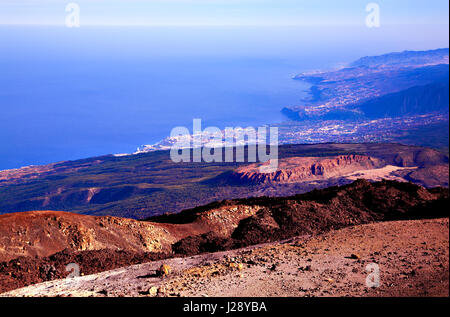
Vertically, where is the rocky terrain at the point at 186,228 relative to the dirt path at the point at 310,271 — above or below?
below

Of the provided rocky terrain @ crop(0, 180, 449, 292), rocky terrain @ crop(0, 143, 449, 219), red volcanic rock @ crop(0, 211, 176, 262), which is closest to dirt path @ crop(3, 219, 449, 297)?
rocky terrain @ crop(0, 180, 449, 292)

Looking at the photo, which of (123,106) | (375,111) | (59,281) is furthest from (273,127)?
(59,281)

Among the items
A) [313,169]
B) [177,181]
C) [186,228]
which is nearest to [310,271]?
[186,228]

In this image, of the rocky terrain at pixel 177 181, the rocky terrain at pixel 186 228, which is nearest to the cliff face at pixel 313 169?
the rocky terrain at pixel 177 181

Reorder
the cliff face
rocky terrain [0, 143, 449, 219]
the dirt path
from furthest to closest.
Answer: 1. the cliff face
2. rocky terrain [0, 143, 449, 219]
3. the dirt path

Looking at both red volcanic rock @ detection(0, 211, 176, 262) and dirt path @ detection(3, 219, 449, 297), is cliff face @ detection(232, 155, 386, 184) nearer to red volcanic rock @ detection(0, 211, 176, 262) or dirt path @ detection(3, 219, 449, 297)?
red volcanic rock @ detection(0, 211, 176, 262)

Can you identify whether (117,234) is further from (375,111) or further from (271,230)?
(375,111)

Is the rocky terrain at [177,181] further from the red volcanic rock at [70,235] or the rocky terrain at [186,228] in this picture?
the red volcanic rock at [70,235]
